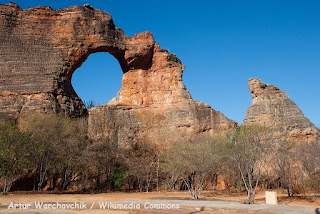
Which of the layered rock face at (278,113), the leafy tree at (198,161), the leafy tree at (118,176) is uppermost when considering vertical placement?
the layered rock face at (278,113)

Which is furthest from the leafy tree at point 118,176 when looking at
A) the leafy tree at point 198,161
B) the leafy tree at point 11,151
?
the leafy tree at point 11,151

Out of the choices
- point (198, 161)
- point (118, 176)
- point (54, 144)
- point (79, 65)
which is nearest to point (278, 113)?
point (198, 161)

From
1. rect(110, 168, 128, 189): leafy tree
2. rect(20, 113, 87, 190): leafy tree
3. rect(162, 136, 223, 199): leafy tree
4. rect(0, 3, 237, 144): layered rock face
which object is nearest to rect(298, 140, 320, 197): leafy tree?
rect(162, 136, 223, 199): leafy tree

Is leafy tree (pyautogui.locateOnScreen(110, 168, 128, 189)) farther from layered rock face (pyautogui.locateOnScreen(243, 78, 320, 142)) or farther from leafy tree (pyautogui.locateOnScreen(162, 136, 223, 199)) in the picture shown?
layered rock face (pyautogui.locateOnScreen(243, 78, 320, 142))

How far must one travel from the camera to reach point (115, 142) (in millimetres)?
32812

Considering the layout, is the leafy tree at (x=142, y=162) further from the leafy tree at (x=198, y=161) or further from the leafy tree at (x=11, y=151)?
the leafy tree at (x=11, y=151)

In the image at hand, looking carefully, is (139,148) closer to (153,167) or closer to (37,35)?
(153,167)

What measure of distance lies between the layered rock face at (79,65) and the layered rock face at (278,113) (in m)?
7.08

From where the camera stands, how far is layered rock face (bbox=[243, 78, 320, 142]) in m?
36.2

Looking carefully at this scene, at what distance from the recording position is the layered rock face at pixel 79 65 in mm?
31641

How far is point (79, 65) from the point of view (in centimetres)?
3569

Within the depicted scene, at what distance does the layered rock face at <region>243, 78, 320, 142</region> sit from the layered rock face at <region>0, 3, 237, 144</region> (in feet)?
23.2

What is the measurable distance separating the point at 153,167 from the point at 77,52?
14900 mm

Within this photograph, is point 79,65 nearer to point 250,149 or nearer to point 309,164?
point 250,149
